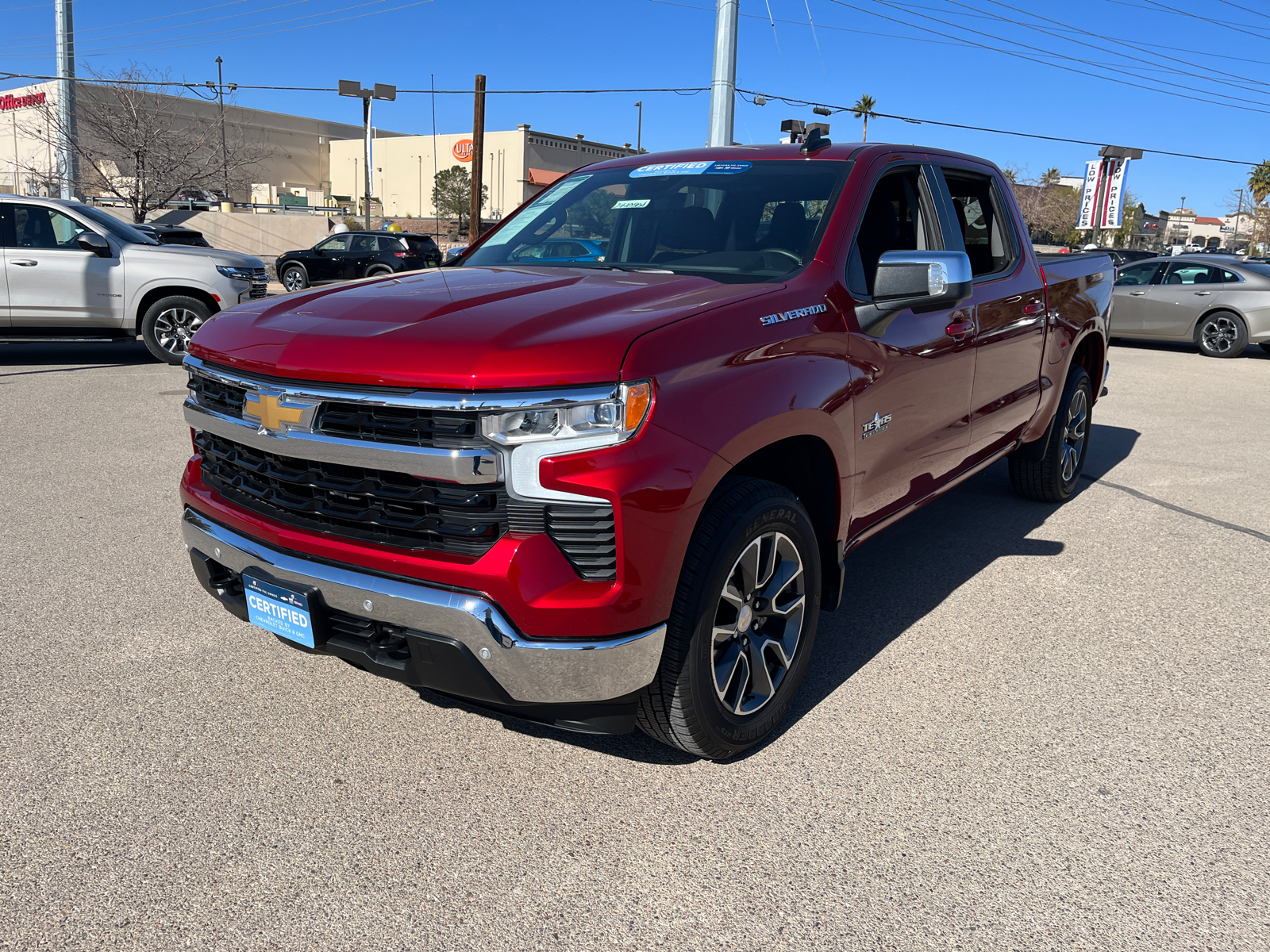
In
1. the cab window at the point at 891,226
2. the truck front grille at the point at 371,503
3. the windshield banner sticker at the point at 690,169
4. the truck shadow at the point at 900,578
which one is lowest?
the truck shadow at the point at 900,578

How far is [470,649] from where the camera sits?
2.51 m

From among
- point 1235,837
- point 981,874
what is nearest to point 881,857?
point 981,874

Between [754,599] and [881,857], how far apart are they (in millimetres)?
821

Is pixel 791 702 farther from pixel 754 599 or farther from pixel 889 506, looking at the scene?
pixel 889 506

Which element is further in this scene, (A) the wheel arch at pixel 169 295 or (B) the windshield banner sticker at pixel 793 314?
(A) the wheel arch at pixel 169 295

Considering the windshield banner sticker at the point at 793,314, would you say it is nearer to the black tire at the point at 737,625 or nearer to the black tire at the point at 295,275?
the black tire at the point at 737,625

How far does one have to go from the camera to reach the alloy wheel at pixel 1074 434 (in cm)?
600

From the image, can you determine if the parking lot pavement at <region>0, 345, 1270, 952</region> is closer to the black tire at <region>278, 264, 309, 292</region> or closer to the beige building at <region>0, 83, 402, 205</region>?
the black tire at <region>278, 264, 309, 292</region>

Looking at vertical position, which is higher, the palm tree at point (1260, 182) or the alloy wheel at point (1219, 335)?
the palm tree at point (1260, 182)

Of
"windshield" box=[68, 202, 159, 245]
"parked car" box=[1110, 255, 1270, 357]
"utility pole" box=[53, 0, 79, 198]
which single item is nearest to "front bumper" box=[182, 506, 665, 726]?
"windshield" box=[68, 202, 159, 245]

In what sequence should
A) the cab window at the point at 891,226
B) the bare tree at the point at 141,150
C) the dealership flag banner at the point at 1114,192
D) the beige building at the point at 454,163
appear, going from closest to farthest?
1. the cab window at the point at 891,226
2. the bare tree at the point at 141,150
3. the dealership flag banner at the point at 1114,192
4. the beige building at the point at 454,163

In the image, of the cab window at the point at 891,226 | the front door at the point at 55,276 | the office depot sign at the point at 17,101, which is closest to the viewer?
the cab window at the point at 891,226

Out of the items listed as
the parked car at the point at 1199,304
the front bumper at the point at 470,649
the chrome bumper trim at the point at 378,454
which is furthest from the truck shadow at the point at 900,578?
the parked car at the point at 1199,304

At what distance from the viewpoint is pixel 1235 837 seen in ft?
9.10
